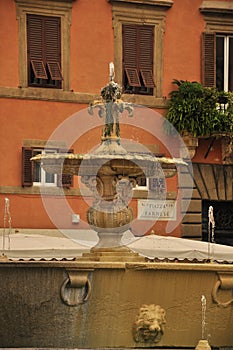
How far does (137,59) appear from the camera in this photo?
2708 cm

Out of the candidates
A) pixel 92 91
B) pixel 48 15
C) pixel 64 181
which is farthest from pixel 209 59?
pixel 64 181

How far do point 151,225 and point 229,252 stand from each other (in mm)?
5532

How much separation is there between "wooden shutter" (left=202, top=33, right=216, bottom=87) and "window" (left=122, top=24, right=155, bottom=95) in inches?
46.4

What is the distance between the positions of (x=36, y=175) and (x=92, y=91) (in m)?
2.18

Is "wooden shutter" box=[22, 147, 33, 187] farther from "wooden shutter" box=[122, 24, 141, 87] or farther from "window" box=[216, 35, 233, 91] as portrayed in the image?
"window" box=[216, 35, 233, 91]

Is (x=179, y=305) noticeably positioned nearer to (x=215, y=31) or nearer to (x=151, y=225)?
(x=151, y=225)

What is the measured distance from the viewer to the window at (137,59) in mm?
26955

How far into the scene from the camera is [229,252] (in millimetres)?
21172

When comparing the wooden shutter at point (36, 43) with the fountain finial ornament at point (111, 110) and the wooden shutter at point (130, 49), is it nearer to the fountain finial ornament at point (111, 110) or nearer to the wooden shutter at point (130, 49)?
the wooden shutter at point (130, 49)

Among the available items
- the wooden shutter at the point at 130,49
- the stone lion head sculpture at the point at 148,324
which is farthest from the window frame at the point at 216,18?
the stone lion head sculpture at the point at 148,324

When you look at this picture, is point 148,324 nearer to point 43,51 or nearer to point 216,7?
point 43,51

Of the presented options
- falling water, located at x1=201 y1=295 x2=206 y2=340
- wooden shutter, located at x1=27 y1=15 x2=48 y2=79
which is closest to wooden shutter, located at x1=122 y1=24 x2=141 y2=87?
wooden shutter, located at x1=27 y1=15 x2=48 y2=79

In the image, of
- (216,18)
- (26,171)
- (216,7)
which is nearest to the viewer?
(26,171)

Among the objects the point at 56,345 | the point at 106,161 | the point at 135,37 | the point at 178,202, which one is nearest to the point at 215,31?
the point at 135,37
